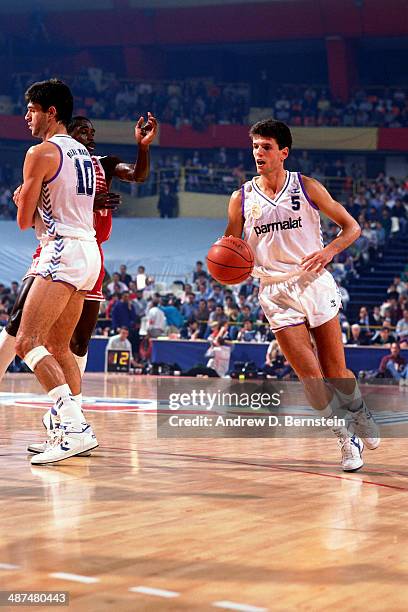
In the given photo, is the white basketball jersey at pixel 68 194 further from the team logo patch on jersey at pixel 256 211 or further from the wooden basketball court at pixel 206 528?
the wooden basketball court at pixel 206 528

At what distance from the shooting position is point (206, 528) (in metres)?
3.63

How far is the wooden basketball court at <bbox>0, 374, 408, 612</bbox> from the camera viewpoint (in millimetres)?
2707

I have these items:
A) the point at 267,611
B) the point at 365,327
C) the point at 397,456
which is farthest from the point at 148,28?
the point at 267,611

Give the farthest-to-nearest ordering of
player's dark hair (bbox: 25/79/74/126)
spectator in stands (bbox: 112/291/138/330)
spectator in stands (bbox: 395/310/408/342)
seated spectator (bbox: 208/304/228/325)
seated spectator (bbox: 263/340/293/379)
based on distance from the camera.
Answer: spectator in stands (bbox: 112/291/138/330) → seated spectator (bbox: 208/304/228/325) → spectator in stands (bbox: 395/310/408/342) → seated spectator (bbox: 263/340/293/379) → player's dark hair (bbox: 25/79/74/126)

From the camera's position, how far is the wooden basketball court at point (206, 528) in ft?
8.88

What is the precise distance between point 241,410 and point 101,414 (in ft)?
6.21

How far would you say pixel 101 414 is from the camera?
8.93 metres

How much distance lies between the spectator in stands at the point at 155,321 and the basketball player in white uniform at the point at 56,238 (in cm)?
1444

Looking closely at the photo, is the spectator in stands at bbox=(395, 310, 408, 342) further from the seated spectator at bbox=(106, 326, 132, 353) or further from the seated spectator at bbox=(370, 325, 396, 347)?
the seated spectator at bbox=(106, 326, 132, 353)

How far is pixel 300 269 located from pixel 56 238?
151 cm

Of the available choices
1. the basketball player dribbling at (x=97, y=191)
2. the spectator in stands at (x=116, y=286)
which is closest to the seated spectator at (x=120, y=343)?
the spectator in stands at (x=116, y=286)

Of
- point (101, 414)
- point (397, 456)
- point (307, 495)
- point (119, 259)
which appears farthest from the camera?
point (119, 259)

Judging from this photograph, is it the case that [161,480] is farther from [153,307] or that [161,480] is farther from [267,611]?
[153,307]

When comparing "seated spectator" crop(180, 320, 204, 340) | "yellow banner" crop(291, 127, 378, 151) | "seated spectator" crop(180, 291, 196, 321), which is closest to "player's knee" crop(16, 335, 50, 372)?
"seated spectator" crop(180, 320, 204, 340)
